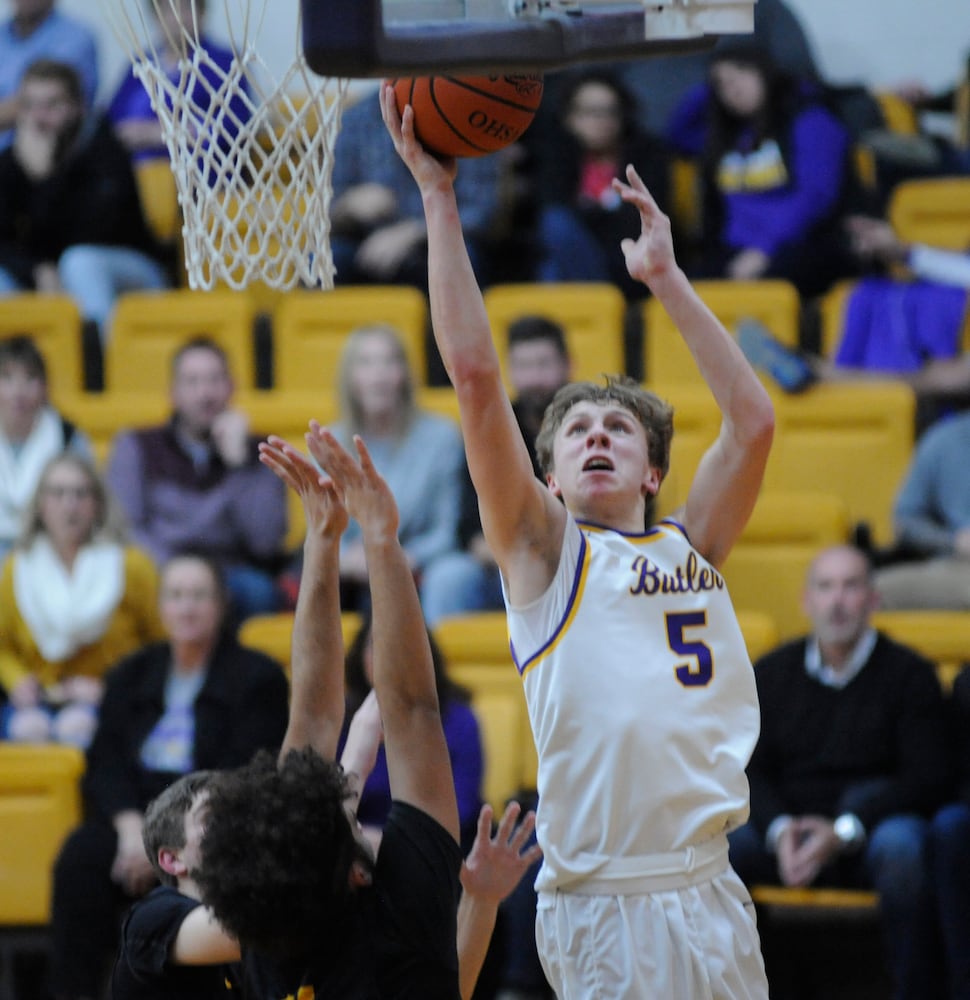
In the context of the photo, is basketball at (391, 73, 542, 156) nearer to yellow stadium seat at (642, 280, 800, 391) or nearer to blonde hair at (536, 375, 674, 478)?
blonde hair at (536, 375, 674, 478)

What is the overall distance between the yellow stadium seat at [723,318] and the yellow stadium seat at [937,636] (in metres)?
1.61

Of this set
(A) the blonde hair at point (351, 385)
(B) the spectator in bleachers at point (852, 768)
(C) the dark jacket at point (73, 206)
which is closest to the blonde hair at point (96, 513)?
(A) the blonde hair at point (351, 385)

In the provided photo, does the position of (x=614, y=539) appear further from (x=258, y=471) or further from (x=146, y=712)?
(x=258, y=471)

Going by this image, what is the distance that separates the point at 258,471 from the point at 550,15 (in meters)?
3.64

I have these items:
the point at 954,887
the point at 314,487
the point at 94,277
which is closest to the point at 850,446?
the point at 954,887

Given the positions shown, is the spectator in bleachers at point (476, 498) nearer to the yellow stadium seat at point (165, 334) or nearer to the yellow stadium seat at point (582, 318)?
the yellow stadium seat at point (582, 318)

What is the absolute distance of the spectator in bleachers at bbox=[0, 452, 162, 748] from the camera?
20.2 feet

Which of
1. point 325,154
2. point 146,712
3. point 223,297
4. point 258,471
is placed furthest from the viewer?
point 223,297

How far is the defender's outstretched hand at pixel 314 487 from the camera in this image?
3.16 meters

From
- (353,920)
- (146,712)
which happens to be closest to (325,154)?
(353,920)

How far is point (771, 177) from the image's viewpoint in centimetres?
750

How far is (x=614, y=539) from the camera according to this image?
10.5 feet

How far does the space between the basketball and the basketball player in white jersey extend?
1.2 inches

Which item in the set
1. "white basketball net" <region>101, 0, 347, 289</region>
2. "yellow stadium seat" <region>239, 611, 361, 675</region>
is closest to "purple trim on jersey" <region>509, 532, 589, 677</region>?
"white basketball net" <region>101, 0, 347, 289</region>
